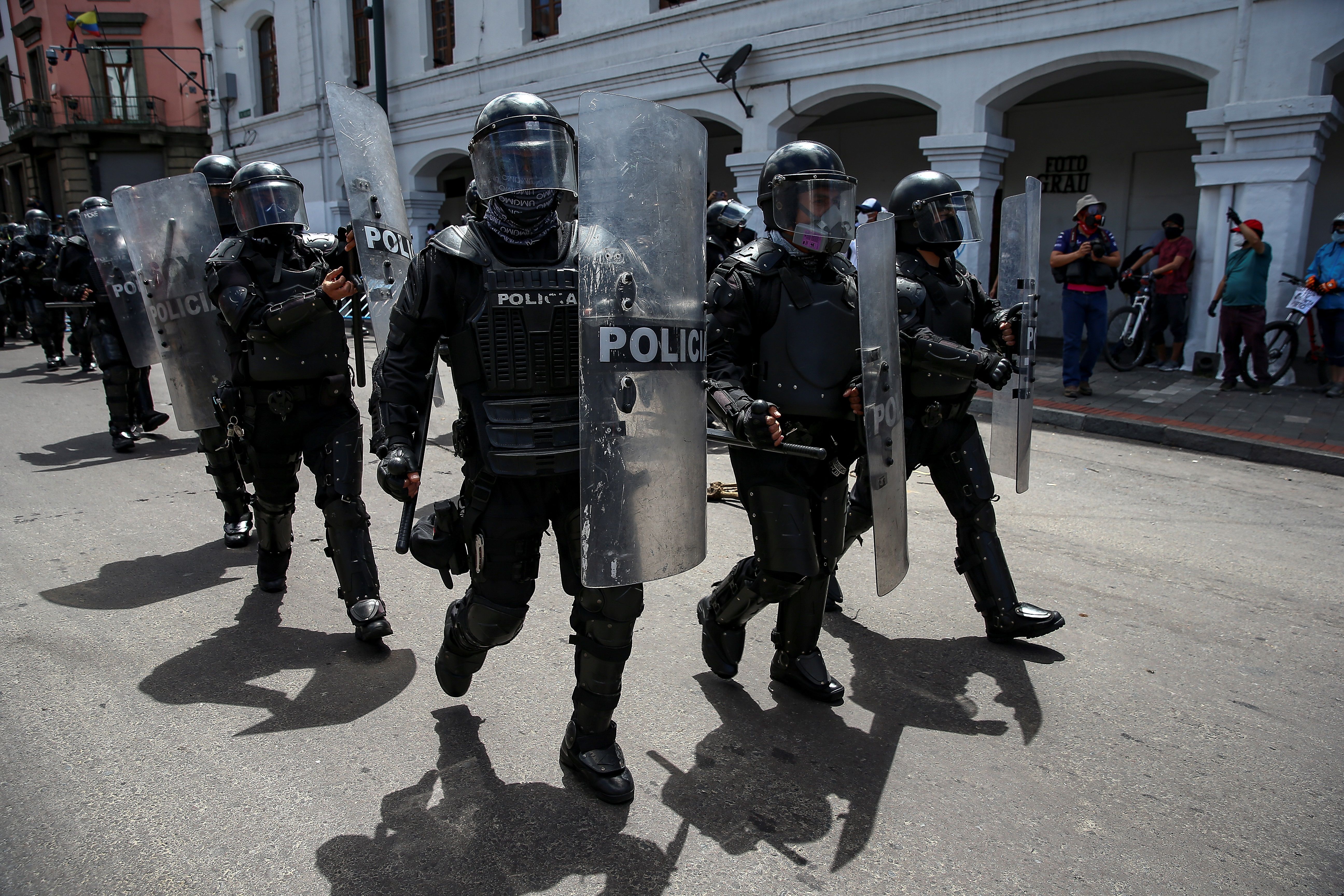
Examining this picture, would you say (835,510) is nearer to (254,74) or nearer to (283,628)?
(283,628)

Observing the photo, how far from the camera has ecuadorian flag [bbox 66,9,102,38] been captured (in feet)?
89.6

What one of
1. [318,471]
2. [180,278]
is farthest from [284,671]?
[180,278]

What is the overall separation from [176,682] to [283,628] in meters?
0.55

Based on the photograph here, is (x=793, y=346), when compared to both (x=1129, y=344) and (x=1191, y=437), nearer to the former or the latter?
(x=1191, y=437)

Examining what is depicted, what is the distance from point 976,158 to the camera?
10891 mm

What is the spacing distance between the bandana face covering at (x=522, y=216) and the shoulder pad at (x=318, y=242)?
6.24 ft

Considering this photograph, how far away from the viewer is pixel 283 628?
3.80 metres

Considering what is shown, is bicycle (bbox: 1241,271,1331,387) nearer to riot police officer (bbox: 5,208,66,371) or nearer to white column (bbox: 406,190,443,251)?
riot police officer (bbox: 5,208,66,371)

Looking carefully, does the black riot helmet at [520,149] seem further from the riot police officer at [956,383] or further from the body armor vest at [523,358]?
the riot police officer at [956,383]

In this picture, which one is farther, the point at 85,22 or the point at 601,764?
the point at 85,22

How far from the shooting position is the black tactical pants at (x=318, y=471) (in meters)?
3.65

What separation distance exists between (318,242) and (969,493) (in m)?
3.13

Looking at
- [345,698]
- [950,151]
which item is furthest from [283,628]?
[950,151]

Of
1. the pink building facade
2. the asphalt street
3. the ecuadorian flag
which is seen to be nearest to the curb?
the asphalt street
